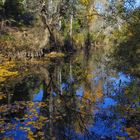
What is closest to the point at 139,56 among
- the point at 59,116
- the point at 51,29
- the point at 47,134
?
the point at 51,29

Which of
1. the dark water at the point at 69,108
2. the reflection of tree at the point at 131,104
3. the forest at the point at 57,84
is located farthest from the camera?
the reflection of tree at the point at 131,104

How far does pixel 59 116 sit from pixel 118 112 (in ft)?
6.80

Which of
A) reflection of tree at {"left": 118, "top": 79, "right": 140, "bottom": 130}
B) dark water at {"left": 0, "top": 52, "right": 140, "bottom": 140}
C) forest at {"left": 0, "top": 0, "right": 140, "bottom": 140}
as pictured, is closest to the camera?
dark water at {"left": 0, "top": 52, "right": 140, "bottom": 140}

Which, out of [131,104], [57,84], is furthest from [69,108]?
[57,84]

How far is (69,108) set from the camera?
1285 centimetres

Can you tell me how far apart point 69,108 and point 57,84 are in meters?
5.22

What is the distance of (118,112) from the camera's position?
40.7 ft

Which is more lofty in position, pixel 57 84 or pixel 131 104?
pixel 131 104

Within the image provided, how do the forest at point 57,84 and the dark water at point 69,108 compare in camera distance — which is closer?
the dark water at point 69,108

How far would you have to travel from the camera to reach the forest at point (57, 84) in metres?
10.5

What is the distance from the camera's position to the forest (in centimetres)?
1048

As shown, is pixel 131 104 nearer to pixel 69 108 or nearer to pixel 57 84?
pixel 69 108

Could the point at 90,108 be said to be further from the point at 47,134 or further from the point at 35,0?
the point at 35,0

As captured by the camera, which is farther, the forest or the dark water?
the forest
